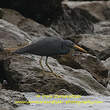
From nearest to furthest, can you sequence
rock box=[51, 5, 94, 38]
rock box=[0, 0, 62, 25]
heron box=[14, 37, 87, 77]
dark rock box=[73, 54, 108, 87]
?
heron box=[14, 37, 87, 77], dark rock box=[73, 54, 108, 87], rock box=[0, 0, 62, 25], rock box=[51, 5, 94, 38]

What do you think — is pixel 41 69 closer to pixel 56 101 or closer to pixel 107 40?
pixel 56 101

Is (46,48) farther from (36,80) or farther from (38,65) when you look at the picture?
(36,80)

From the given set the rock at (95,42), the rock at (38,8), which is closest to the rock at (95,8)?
the rock at (38,8)

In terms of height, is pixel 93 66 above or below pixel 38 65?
below

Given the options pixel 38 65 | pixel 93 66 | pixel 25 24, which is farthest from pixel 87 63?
pixel 25 24

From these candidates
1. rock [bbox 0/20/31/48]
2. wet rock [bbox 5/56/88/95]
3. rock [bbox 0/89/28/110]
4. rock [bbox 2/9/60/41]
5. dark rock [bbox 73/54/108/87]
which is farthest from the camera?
rock [bbox 2/9/60/41]

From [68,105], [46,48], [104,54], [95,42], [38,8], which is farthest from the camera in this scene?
[38,8]

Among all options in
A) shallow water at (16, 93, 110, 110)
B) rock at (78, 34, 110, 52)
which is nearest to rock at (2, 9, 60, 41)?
rock at (78, 34, 110, 52)

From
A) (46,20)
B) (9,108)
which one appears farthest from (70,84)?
(46,20)

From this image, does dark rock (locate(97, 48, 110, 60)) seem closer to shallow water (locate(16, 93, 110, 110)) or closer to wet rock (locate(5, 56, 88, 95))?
wet rock (locate(5, 56, 88, 95))

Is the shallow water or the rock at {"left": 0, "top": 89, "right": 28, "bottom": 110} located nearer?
the rock at {"left": 0, "top": 89, "right": 28, "bottom": 110}

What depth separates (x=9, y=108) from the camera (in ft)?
19.5

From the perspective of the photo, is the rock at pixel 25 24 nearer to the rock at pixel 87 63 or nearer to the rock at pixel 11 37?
the rock at pixel 11 37

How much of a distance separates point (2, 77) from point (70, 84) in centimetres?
200
